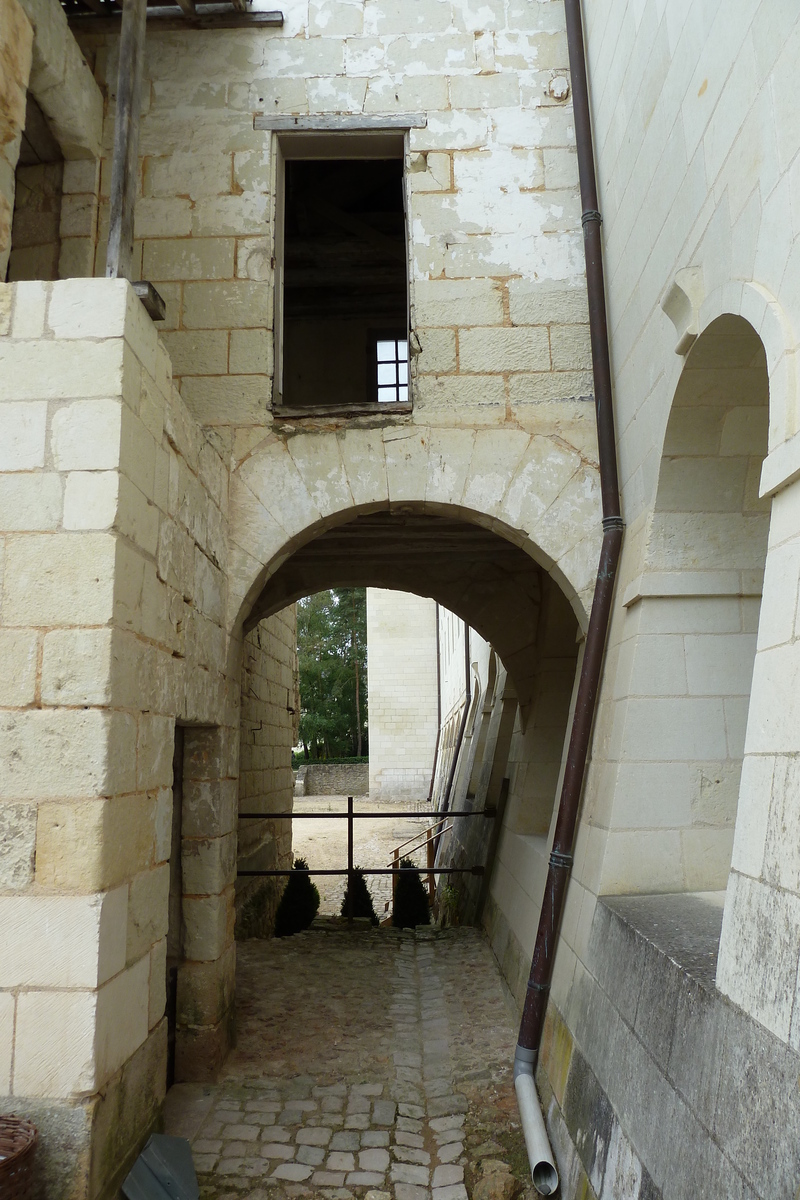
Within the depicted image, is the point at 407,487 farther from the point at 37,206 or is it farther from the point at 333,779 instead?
the point at 333,779

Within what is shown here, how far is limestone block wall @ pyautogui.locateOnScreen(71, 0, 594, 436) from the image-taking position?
163 inches

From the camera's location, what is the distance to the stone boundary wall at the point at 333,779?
877 inches

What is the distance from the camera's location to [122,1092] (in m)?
2.50

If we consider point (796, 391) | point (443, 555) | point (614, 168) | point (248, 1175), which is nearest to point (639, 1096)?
point (248, 1175)

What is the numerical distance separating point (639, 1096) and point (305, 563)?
4.73 m

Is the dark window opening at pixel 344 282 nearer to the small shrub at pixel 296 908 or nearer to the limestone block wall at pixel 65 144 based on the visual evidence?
the limestone block wall at pixel 65 144

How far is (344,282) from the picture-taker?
720 cm

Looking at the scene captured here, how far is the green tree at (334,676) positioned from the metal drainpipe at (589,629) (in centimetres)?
2361

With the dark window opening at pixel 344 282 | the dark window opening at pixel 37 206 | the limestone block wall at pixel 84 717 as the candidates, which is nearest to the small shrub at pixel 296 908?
the limestone block wall at pixel 84 717

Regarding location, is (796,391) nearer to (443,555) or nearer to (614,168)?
(614,168)

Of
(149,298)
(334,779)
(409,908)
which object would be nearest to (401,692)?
(334,779)

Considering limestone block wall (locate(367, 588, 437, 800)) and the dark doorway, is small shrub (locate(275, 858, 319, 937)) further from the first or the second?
limestone block wall (locate(367, 588, 437, 800))

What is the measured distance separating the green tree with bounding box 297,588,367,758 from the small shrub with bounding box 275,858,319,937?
20569 millimetres

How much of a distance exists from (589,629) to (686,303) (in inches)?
58.0
